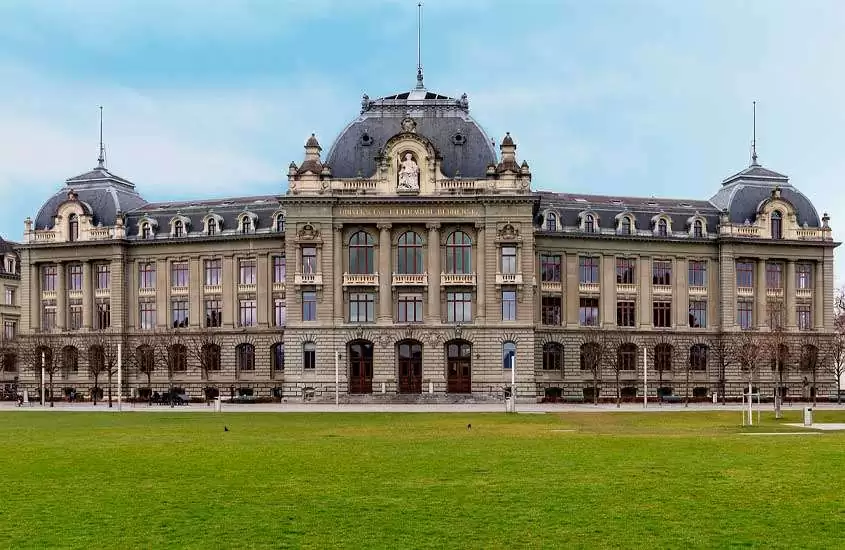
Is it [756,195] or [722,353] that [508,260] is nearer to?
[722,353]

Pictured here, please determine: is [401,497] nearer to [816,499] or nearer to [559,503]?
[559,503]

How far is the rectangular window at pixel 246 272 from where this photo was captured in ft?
378

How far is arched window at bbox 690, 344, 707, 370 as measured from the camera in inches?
4547

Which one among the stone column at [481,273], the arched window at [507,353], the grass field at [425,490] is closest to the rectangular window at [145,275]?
the stone column at [481,273]

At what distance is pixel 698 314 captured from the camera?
117000 mm

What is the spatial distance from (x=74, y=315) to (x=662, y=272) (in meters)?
61.4

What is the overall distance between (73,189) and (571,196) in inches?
2099

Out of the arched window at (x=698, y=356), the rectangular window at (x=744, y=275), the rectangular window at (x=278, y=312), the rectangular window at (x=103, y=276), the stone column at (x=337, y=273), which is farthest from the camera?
the rectangular window at (x=103, y=276)

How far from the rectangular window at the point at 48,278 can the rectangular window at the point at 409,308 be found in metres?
41.0

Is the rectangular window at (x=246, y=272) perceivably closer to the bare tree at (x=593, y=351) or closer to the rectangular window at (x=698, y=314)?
the bare tree at (x=593, y=351)

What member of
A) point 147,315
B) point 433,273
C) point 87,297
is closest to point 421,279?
point 433,273

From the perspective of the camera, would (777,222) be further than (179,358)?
Yes

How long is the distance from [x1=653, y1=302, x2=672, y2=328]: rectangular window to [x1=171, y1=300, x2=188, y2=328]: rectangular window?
4815cm

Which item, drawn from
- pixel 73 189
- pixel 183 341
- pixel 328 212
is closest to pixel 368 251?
pixel 328 212
